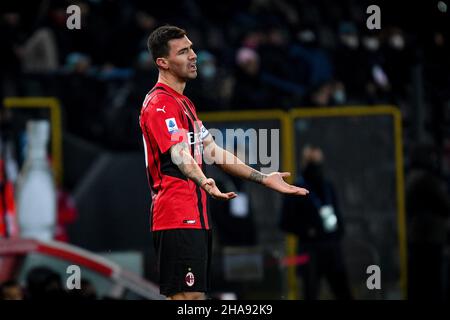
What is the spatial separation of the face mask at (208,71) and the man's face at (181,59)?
807cm

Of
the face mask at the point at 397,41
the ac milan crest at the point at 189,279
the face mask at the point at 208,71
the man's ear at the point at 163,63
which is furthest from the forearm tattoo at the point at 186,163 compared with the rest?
the face mask at the point at 397,41

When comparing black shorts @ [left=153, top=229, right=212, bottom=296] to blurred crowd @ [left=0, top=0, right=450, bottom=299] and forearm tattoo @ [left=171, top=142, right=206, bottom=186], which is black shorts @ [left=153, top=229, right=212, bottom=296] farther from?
blurred crowd @ [left=0, top=0, right=450, bottom=299]

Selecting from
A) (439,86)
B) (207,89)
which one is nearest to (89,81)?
(207,89)

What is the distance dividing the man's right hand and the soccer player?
324 mm

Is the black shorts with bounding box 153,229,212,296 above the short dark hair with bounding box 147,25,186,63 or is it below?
below

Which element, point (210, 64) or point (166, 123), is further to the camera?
point (210, 64)

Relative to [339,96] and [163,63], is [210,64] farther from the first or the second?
[163,63]

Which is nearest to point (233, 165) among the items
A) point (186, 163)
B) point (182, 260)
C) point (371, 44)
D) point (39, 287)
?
point (186, 163)

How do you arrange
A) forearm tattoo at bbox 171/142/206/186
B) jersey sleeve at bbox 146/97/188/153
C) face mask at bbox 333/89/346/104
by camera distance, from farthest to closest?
1. face mask at bbox 333/89/346/104
2. jersey sleeve at bbox 146/97/188/153
3. forearm tattoo at bbox 171/142/206/186

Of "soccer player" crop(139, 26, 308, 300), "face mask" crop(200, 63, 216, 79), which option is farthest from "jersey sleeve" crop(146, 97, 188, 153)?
"face mask" crop(200, 63, 216, 79)

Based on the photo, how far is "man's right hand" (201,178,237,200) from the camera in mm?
6766

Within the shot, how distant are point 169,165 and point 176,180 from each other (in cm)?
9

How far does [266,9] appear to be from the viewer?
19375 mm

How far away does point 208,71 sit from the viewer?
15680 mm
